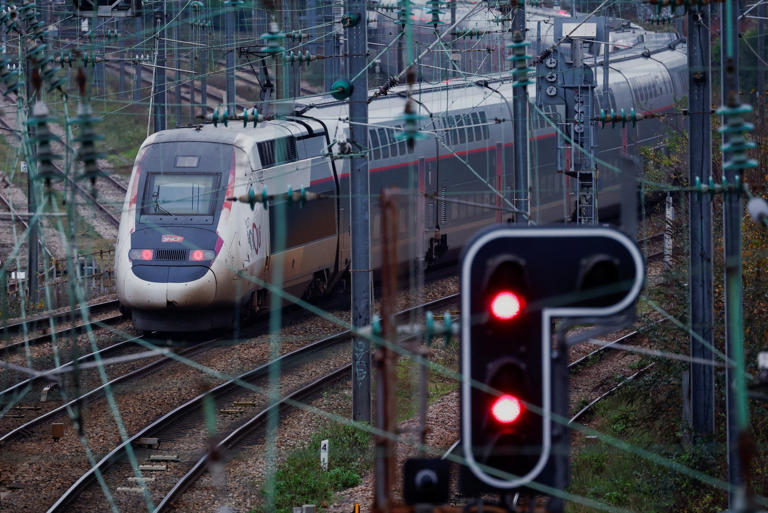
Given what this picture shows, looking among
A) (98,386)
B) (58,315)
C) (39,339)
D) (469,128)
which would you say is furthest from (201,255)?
(469,128)

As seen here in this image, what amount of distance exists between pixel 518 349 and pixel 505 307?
0.20 m

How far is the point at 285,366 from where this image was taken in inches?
758

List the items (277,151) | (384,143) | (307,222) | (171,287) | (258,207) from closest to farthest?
1. (171,287)
2. (258,207)
3. (277,151)
4. (307,222)
5. (384,143)

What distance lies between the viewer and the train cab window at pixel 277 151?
19.0m

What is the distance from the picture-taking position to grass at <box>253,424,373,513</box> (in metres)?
13.7

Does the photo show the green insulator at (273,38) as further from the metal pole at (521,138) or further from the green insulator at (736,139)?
the green insulator at (736,139)

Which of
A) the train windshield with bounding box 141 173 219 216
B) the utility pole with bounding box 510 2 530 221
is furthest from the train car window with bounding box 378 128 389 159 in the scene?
the utility pole with bounding box 510 2 530 221

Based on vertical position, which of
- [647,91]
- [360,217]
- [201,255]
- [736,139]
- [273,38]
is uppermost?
[273,38]

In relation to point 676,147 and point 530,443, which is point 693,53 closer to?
point 530,443

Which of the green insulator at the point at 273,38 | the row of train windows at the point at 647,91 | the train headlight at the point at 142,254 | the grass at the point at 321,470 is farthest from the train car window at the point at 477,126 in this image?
the green insulator at the point at 273,38

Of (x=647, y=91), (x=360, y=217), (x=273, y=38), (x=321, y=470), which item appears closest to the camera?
(x=273, y=38)

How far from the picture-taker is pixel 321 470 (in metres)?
14.4

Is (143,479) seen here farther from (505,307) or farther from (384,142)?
(384,142)

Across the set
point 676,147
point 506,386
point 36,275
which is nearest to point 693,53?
point 506,386
